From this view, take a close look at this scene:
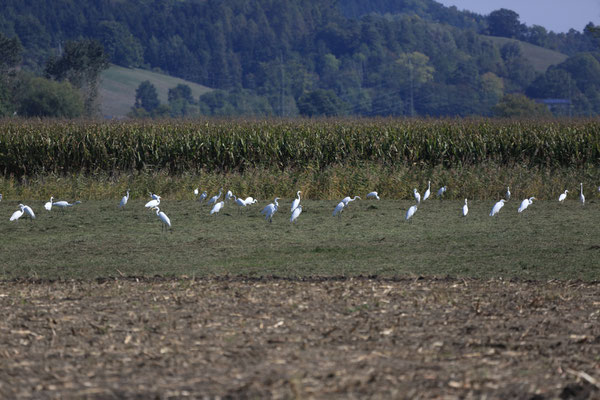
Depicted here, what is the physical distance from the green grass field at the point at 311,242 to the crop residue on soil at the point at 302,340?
1.98 metres

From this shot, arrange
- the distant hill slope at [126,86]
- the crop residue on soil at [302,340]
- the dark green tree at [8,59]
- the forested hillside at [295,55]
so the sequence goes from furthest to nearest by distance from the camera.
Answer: the distant hill slope at [126,86]
the forested hillside at [295,55]
the dark green tree at [8,59]
the crop residue on soil at [302,340]

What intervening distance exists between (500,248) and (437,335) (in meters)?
7.02

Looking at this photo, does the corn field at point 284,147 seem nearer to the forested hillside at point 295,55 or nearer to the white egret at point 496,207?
the white egret at point 496,207

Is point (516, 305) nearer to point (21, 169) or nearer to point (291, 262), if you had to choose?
point (291, 262)

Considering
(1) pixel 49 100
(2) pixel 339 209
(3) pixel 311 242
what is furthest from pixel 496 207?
(1) pixel 49 100

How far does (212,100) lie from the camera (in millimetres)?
141625

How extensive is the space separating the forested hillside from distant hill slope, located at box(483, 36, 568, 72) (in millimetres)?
7124

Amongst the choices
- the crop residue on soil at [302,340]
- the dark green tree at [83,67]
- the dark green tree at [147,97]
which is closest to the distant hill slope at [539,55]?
the dark green tree at [147,97]

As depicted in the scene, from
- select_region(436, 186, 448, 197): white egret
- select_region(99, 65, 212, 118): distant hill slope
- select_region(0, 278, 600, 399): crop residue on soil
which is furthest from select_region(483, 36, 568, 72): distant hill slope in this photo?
select_region(0, 278, 600, 399): crop residue on soil

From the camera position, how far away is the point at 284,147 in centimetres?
2958

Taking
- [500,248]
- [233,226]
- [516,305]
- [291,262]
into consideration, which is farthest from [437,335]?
[233,226]

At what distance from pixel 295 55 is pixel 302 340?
16067 centimetres

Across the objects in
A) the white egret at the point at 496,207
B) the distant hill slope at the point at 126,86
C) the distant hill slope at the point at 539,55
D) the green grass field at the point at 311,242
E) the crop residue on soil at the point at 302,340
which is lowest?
the green grass field at the point at 311,242

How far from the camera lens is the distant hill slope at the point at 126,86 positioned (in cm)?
14346
